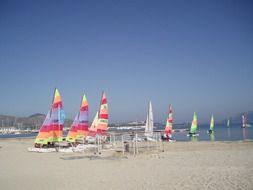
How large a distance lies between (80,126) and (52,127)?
12.7 feet

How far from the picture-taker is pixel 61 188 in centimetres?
946

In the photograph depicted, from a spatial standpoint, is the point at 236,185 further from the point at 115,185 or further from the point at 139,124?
the point at 139,124

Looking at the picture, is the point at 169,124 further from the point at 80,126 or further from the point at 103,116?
the point at 80,126

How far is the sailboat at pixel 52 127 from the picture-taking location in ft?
83.1

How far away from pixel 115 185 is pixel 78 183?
1293mm

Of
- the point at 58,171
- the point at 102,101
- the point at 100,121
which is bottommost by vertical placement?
the point at 58,171

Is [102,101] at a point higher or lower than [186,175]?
higher

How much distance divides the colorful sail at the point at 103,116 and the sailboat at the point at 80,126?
5.85ft

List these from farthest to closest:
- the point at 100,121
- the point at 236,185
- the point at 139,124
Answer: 1. the point at 139,124
2. the point at 100,121
3. the point at 236,185

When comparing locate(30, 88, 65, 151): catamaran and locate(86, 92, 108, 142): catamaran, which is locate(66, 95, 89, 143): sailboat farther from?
locate(30, 88, 65, 151): catamaran

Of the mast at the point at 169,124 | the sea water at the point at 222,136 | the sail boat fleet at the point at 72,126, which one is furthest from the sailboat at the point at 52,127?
the sea water at the point at 222,136

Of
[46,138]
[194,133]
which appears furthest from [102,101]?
[194,133]

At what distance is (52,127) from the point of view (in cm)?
2553

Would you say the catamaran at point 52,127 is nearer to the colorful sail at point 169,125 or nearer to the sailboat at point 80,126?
the sailboat at point 80,126
